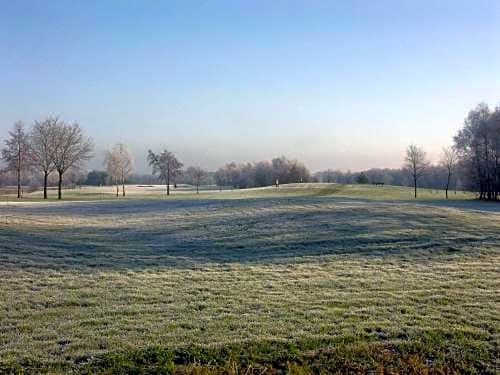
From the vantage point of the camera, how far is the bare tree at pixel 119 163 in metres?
80.8

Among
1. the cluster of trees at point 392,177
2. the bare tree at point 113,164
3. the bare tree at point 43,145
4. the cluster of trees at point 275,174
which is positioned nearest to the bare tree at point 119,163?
the bare tree at point 113,164

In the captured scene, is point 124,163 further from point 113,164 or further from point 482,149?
point 482,149

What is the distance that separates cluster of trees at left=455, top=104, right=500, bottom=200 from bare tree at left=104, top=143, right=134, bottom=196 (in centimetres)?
5930

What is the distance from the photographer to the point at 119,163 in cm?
8100

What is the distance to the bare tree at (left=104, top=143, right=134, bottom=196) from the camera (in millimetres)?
80812

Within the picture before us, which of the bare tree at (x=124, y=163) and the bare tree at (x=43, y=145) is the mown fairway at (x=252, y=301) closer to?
the bare tree at (x=43, y=145)

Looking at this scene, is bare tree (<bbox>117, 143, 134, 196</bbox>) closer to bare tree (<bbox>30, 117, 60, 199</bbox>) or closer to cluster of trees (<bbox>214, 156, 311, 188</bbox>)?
bare tree (<bbox>30, 117, 60, 199</bbox>)

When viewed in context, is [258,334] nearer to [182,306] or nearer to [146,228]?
[182,306]

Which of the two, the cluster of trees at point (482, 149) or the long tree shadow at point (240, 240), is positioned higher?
the cluster of trees at point (482, 149)

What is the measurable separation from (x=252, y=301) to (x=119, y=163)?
76.2m

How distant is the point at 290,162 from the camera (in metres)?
128

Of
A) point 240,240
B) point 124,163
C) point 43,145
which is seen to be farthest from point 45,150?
point 240,240

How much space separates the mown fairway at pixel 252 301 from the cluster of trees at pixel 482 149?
44.4m

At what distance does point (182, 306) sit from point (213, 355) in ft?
8.92
